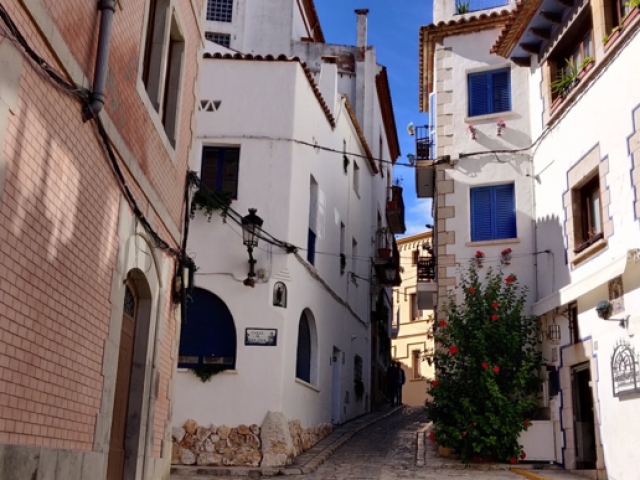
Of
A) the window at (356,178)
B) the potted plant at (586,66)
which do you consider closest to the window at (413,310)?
the window at (356,178)

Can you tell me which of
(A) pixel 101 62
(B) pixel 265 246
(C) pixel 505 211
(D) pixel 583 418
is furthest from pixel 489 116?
(A) pixel 101 62

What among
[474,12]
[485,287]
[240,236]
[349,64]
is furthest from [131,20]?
[349,64]

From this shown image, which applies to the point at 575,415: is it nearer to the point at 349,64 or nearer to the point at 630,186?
the point at 630,186

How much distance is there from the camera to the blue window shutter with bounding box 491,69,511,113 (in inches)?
634

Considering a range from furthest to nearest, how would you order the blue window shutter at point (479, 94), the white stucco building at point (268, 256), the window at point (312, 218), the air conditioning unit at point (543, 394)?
the window at point (312, 218) < the blue window shutter at point (479, 94) < the white stucco building at point (268, 256) < the air conditioning unit at point (543, 394)

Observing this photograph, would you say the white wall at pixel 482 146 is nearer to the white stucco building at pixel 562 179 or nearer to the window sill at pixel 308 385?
the white stucco building at pixel 562 179

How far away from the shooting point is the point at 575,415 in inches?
510

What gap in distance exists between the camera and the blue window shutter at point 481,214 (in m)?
15.4

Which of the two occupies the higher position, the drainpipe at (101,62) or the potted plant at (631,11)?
the potted plant at (631,11)

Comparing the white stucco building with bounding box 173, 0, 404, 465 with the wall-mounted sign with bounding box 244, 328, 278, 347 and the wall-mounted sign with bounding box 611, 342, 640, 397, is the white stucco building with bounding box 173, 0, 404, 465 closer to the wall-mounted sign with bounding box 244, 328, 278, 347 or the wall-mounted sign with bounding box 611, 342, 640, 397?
the wall-mounted sign with bounding box 244, 328, 278, 347

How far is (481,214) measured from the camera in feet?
51.1

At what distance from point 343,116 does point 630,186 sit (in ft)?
34.4

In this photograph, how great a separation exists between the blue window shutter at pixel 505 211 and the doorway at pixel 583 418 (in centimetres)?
328

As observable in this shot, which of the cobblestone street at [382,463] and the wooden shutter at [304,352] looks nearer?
the cobblestone street at [382,463]
